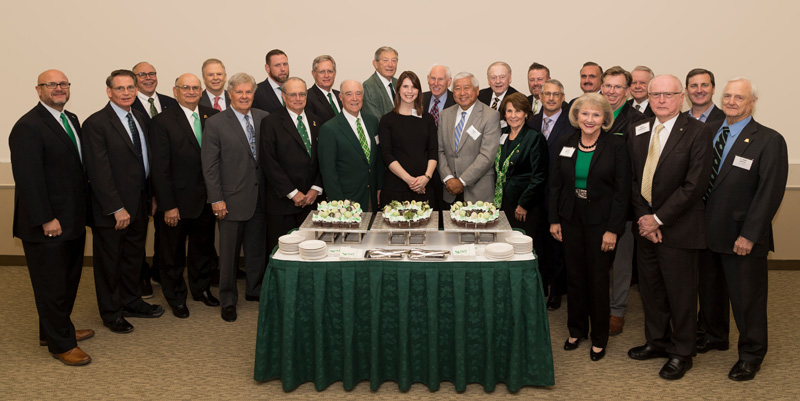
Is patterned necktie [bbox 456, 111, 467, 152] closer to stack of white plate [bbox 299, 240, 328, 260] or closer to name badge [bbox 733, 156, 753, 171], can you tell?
stack of white plate [bbox 299, 240, 328, 260]

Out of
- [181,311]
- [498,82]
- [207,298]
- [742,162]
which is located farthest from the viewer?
[498,82]

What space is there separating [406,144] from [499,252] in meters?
1.58

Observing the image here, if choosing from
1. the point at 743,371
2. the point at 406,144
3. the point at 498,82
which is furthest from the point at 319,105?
the point at 743,371

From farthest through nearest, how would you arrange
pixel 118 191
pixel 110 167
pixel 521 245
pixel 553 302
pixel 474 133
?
1. pixel 553 302
2. pixel 474 133
3. pixel 118 191
4. pixel 110 167
5. pixel 521 245

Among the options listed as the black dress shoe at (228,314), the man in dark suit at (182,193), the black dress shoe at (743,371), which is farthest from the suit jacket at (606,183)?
the man in dark suit at (182,193)

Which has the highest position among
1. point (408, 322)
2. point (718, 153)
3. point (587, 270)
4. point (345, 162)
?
point (718, 153)

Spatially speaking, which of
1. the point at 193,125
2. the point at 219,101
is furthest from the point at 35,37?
the point at 193,125

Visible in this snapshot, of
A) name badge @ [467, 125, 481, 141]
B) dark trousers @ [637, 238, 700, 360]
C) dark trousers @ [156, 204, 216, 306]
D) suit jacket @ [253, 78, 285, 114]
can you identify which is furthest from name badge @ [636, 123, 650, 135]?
dark trousers @ [156, 204, 216, 306]

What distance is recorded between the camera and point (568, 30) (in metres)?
6.00

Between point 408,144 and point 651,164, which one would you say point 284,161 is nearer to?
point 408,144

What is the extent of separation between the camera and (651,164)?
3480 mm

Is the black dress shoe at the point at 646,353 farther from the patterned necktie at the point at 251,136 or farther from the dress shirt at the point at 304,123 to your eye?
the patterned necktie at the point at 251,136

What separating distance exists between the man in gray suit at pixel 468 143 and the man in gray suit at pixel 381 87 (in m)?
0.69

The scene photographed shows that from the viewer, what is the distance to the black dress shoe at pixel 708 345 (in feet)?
12.9
